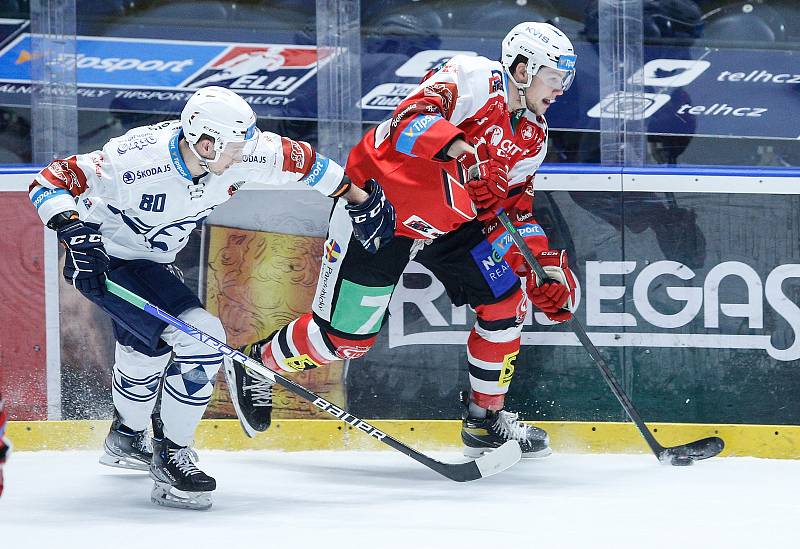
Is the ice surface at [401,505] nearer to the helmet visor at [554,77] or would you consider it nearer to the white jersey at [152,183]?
the white jersey at [152,183]

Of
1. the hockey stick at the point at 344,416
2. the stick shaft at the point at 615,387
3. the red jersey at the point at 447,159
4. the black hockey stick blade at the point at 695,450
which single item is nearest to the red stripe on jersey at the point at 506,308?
the stick shaft at the point at 615,387

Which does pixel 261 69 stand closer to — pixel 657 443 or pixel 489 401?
pixel 489 401

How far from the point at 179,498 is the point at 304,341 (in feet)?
2.39

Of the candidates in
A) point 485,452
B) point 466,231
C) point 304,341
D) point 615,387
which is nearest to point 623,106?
point 466,231

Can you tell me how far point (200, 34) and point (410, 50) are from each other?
31.5 inches

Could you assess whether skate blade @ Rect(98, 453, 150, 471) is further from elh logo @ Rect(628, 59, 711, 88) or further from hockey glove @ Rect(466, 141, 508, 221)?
elh logo @ Rect(628, 59, 711, 88)

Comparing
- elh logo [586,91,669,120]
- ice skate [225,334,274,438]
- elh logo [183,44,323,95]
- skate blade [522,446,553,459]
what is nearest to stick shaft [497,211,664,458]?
skate blade [522,446,553,459]

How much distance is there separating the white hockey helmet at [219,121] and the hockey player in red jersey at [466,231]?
520 millimetres

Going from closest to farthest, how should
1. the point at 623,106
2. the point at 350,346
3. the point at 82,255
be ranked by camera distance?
the point at 82,255, the point at 350,346, the point at 623,106

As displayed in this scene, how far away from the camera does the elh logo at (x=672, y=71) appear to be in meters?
4.22

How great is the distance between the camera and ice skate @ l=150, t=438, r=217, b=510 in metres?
3.17

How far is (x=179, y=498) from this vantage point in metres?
3.18

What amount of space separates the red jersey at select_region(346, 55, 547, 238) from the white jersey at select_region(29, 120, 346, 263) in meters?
0.26

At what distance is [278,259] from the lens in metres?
3.99
